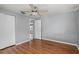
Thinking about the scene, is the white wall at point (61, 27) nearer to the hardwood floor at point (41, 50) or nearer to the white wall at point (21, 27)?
the hardwood floor at point (41, 50)

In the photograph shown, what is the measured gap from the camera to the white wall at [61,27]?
4168 millimetres

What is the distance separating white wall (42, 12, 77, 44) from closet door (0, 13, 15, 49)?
2435 millimetres

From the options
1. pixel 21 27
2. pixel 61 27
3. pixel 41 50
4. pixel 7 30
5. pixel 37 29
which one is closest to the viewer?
pixel 41 50

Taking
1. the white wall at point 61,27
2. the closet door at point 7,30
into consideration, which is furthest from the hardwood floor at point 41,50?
the white wall at point 61,27

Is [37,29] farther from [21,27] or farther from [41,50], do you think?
[41,50]

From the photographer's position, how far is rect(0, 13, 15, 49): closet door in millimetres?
3285

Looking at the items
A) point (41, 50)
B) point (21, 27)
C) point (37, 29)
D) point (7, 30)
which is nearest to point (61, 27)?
point (37, 29)

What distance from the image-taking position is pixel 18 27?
4.24m

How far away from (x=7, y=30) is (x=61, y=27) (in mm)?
2775

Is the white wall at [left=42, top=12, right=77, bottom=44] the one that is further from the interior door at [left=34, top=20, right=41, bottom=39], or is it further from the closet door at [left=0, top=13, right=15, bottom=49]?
the closet door at [left=0, top=13, right=15, bottom=49]

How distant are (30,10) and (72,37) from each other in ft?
8.11

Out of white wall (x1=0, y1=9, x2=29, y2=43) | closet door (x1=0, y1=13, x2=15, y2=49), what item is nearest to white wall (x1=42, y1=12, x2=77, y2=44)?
white wall (x1=0, y1=9, x2=29, y2=43)

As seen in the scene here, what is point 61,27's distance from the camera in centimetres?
471
